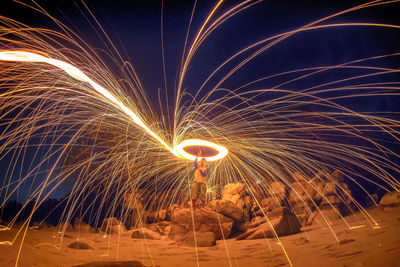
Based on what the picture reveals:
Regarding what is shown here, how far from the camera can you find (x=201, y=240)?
26.9ft

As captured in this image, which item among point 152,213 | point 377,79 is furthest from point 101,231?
point 377,79

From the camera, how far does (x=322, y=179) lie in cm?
1230

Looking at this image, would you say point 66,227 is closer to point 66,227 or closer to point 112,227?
point 66,227

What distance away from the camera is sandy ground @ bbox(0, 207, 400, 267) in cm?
479

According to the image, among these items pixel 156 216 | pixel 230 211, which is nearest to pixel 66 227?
pixel 156 216

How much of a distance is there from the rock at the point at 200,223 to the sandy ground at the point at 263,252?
3.27ft

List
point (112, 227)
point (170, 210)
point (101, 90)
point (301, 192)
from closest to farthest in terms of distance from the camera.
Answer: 1. point (101, 90)
2. point (301, 192)
3. point (112, 227)
4. point (170, 210)

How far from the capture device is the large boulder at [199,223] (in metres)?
9.29

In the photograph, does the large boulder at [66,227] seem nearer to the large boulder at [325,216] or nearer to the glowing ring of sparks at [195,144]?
the glowing ring of sparks at [195,144]

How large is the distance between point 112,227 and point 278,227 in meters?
9.23

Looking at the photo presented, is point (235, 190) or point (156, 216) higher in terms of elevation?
point (235, 190)

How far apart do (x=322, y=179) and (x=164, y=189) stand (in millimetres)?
9729

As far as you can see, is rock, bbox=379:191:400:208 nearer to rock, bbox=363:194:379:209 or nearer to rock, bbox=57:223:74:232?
rock, bbox=363:194:379:209

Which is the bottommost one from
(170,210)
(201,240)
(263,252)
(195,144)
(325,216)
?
(263,252)
